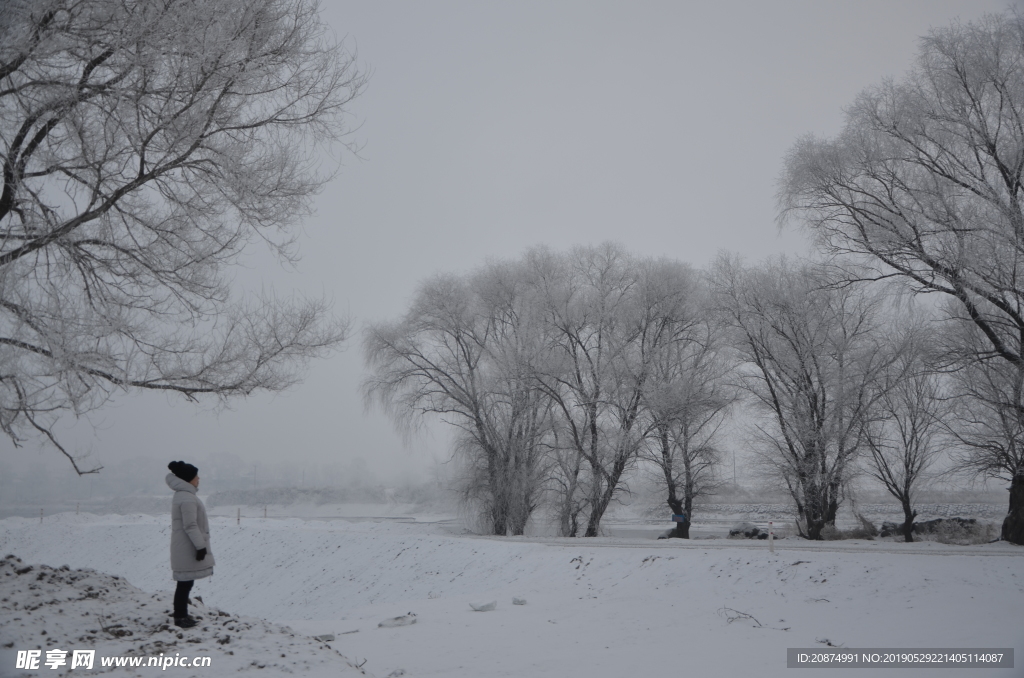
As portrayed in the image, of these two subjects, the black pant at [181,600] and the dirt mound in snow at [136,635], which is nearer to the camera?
the dirt mound in snow at [136,635]

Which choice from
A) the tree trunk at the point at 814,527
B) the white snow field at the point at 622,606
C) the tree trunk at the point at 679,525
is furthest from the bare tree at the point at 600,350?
the white snow field at the point at 622,606

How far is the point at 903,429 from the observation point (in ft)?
72.3

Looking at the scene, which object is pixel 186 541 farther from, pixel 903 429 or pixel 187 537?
pixel 903 429

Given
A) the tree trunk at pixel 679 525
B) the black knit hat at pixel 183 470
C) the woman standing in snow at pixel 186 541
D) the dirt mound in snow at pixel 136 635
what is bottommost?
the tree trunk at pixel 679 525

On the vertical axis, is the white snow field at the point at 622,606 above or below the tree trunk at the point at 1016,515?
below

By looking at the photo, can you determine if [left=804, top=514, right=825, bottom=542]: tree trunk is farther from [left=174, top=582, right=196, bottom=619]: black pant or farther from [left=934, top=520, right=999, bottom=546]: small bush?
[left=174, top=582, right=196, bottom=619]: black pant

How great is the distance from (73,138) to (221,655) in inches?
231

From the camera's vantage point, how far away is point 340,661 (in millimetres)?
6430

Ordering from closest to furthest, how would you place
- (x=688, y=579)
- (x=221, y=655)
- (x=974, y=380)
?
(x=221, y=655)
(x=688, y=579)
(x=974, y=380)

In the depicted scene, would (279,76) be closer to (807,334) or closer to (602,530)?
(807,334)

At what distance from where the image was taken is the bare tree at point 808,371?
22172 millimetres

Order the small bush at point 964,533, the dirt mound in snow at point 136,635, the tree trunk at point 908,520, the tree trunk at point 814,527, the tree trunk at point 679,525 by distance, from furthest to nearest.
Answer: the tree trunk at point 679,525
the tree trunk at point 814,527
the tree trunk at point 908,520
the small bush at point 964,533
the dirt mound in snow at point 136,635

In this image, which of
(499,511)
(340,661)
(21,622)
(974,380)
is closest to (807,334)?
(974,380)

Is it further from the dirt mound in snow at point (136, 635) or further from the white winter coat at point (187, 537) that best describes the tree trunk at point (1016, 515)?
the white winter coat at point (187, 537)
